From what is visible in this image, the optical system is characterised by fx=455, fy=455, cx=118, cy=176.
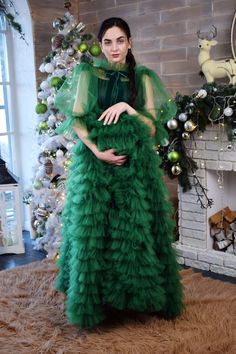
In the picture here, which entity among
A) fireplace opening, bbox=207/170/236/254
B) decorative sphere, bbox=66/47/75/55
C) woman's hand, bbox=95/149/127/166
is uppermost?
decorative sphere, bbox=66/47/75/55

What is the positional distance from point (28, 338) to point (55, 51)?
6.84 ft

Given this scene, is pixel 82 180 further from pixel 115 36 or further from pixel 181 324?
pixel 181 324

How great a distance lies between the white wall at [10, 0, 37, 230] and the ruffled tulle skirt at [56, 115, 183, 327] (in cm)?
200

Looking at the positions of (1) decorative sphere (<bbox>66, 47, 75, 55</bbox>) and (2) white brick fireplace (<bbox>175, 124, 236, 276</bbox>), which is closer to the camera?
(2) white brick fireplace (<bbox>175, 124, 236, 276</bbox>)

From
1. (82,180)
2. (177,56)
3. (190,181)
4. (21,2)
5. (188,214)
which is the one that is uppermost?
(21,2)

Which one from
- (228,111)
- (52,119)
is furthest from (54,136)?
(228,111)

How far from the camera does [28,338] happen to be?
208 centimetres

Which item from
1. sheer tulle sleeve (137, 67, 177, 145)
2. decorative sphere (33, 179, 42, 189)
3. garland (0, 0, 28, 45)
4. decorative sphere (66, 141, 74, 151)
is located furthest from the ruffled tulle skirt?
garland (0, 0, 28, 45)

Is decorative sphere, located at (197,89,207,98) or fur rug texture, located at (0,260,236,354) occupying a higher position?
decorative sphere, located at (197,89,207,98)

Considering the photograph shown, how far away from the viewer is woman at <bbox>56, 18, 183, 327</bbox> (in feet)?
6.40

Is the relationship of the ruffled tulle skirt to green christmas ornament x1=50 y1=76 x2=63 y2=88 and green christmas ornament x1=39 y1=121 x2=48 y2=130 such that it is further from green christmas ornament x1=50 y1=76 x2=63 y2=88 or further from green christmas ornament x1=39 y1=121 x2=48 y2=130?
green christmas ornament x1=39 y1=121 x2=48 y2=130

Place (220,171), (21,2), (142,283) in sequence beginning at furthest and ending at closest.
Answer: (21,2) < (220,171) < (142,283)

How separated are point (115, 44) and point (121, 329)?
129cm

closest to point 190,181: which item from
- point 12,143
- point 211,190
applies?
point 211,190
